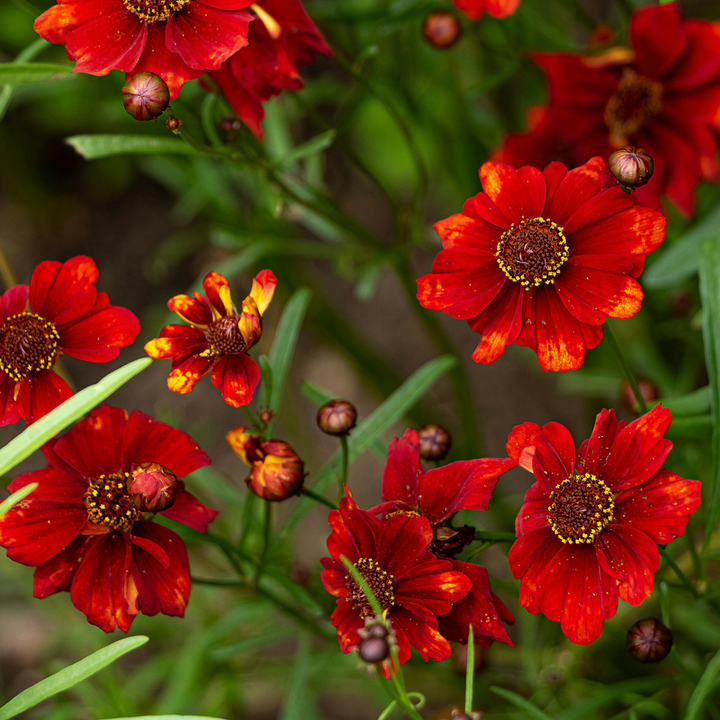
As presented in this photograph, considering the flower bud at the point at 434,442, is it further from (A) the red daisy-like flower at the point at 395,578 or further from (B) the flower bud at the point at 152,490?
(B) the flower bud at the point at 152,490

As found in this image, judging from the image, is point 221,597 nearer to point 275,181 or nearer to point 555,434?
A: point 275,181

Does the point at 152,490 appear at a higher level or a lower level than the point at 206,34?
lower

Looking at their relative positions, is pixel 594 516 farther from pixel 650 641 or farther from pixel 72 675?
pixel 72 675

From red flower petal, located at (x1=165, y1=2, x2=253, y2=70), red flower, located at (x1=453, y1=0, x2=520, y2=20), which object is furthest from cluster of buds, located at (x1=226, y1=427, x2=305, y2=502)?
red flower, located at (x1=453, y1=0, x2=520, y2=20)

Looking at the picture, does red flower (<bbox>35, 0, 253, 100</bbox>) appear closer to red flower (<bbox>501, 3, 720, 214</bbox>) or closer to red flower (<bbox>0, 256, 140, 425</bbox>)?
red flower (<bbox>0, 256, 140, 425</bbox>)

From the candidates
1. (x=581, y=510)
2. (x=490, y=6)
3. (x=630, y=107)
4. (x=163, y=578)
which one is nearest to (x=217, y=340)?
(x=163, y=578)

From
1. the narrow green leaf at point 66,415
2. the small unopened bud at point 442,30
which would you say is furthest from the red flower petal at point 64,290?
the small unopened bud at point 442,30

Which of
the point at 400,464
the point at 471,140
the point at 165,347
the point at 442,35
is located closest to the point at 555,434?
the point at 400,464
